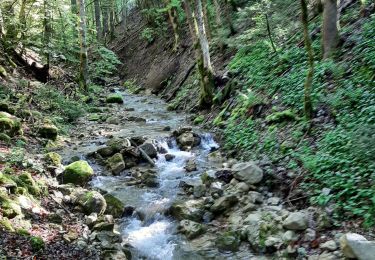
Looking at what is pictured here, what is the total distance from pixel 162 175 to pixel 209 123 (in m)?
3.64

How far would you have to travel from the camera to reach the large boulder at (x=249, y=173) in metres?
7.51

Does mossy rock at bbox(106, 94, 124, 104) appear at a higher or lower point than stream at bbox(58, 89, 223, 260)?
higher

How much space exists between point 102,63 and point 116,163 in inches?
650

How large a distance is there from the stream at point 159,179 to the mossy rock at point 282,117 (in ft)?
6.39

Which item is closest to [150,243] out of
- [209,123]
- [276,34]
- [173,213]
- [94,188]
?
[173,213]

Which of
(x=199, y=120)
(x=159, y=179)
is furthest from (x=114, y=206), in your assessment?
(x=199, y=120)

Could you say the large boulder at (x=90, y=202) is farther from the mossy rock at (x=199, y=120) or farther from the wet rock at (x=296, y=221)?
the mossy rock at (x=199, y=120)

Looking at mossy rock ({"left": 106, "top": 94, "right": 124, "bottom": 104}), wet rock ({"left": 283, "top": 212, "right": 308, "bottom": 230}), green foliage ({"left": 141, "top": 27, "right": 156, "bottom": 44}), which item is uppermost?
green foliage ({"left": 141, "top": 27, "right": 156, "bottom": 44})

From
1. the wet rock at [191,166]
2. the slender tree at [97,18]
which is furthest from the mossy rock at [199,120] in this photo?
the slender tree at [97,18]

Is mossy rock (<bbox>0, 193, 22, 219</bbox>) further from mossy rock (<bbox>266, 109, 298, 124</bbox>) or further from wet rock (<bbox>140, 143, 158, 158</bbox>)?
mossy rock (<bbox>266, 109, 298, 124</bbox>)

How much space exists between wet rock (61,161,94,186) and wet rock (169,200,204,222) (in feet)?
7.69

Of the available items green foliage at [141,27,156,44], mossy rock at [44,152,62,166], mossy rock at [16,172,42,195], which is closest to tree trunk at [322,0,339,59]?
Result: mossy rock at [44,152,62,166]

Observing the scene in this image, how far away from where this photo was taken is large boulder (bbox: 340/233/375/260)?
4.45 meters

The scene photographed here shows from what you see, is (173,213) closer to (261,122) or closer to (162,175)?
(162,175)
